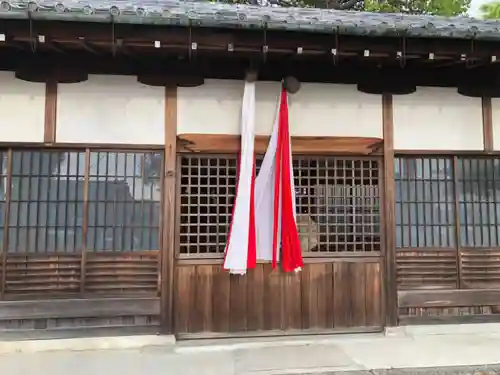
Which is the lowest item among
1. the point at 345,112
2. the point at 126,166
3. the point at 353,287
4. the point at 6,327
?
the point at 6,327

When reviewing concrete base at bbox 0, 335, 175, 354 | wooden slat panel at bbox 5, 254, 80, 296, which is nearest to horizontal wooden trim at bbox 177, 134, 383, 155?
wooden slat panel at bbox 5, 254, 80, 296

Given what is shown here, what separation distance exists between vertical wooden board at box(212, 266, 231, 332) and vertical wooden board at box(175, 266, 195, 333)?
347 millimetres

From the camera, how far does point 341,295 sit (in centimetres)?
632

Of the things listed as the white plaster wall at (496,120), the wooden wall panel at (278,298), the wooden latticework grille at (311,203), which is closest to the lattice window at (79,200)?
the wooden latticework grille at (311,203)

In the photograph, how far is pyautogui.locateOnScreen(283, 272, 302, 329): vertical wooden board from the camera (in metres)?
6.20

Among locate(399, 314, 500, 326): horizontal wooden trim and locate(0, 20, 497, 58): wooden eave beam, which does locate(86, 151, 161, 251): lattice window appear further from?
locate(399, 314, 500, 326): horizontal wooden trim

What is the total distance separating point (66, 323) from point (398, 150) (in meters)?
5.27

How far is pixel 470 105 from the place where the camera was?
665cm

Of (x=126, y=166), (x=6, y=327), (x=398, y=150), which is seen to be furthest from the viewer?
(x=398, y=150)

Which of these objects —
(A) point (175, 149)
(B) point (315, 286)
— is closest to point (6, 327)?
(A) point (175, 149)

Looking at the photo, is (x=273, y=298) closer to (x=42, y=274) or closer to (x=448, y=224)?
(x=448, y=224)

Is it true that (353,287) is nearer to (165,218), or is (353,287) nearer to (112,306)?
(165,218)

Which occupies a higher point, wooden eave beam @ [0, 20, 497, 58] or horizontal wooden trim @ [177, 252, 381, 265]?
wooden eave beam @ [0, 20, 497, 58]

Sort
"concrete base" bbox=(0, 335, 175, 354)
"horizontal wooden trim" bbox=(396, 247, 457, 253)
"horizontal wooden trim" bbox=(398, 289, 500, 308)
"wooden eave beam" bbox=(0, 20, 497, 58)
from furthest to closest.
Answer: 1. "horizontal wooden trim" bbox=(396, 247, 457, 253)
2. "horizontal wooden trim" bbox=(398, 289, 500, 308)
3. "concrete base" bbox=(0, 335, 175, 354)
4. "wooden eave beam" bbox=(0, 20, 497, 58)
